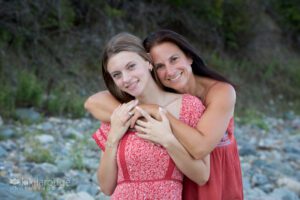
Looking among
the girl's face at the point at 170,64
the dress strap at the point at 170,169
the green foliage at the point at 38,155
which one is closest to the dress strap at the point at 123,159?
the dress strap at the point at 170,169

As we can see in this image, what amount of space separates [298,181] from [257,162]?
78 centimetres

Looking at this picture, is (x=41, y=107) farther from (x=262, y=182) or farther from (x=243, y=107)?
(x=243, y=107)

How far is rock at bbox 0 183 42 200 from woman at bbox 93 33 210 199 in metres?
1.20

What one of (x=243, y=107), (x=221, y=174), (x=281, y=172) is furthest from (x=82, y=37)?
(x=221, y=174)

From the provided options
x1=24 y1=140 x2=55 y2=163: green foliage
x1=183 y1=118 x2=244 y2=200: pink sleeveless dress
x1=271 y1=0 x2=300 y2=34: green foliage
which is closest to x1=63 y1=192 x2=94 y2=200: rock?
x1=24 y1=140 x2=55 y2=163: green foliage

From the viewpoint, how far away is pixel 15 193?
13.1ft

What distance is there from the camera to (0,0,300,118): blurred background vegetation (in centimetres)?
948

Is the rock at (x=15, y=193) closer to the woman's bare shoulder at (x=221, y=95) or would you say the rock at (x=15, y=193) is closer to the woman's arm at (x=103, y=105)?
the woman's arm at (x=103, y=105)

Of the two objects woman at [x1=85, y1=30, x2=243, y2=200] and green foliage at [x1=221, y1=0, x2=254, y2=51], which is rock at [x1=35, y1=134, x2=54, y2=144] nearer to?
woman at [x1=85, y1=30, x2=243, y2=200]

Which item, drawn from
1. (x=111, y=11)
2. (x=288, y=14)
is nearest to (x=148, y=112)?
(x=111, y=11)

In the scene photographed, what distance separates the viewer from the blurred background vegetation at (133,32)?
9.48 metres

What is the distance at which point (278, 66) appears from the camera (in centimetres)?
1666

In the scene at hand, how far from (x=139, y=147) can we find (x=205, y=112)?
15.4 inches

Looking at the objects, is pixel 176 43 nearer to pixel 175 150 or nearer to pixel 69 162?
pixel 175 150
